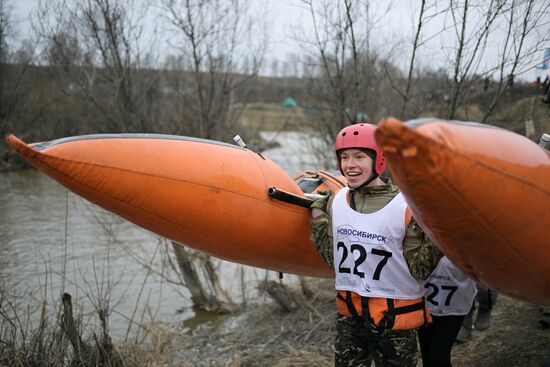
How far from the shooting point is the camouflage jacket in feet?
8.05

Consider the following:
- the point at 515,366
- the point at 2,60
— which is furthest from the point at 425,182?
the point at 2,60

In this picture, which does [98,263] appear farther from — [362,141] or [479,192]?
[479,192]

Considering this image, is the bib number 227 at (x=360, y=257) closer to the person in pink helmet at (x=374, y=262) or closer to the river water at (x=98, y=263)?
the person in pink helmet at (x=374, y=262)

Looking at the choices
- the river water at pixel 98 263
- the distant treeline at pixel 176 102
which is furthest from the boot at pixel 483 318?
the river water at pixel 98 263

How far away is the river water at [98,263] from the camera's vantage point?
659cm

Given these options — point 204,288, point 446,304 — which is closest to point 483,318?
point 446,304

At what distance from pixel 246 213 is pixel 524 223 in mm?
1598

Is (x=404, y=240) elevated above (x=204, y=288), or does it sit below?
above

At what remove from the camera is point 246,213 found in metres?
3.09

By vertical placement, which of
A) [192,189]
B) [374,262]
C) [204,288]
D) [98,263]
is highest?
[192,189]

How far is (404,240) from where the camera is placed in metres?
2.55

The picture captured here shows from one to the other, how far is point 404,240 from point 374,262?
0.19m

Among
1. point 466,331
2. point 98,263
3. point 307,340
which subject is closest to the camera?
point 466,331

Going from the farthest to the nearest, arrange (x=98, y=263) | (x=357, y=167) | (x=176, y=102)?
1. (x=98, y=263)
2. (x=176, y=102)
3. (x=357, y=167)
